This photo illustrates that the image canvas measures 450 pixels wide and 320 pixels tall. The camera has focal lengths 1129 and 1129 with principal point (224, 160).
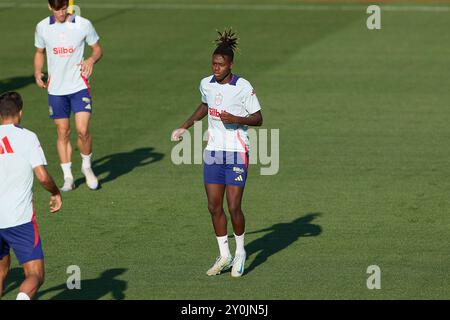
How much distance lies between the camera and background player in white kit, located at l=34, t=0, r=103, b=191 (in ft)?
50.6

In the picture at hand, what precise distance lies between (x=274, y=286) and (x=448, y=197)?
4.20 metres

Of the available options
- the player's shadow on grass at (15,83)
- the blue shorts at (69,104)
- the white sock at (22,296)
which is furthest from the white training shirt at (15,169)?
the player's shadow on grass at (15,83)

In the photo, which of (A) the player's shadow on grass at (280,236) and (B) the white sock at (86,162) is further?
(B) the white sock at (86,162)

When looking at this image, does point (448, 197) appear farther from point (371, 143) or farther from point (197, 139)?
point (197, 139)

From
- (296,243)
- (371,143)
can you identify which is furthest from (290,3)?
(296,243)

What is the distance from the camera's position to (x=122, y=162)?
671 inches

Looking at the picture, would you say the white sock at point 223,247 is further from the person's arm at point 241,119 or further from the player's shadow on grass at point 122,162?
the player's shadow on grass at point 122,162

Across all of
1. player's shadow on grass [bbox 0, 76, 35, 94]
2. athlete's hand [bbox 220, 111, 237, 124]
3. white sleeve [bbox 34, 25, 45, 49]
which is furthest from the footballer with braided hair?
player's shadow on grass [bbox 0, 76, 35, 94]

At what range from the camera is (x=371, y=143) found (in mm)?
17859

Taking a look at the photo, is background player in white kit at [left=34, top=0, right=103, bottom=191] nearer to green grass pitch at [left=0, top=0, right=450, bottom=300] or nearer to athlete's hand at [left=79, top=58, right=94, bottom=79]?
A: athlete's hand at [left=79, top=58, right=94, bottom=79]

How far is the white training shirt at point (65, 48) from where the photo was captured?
15422 mm

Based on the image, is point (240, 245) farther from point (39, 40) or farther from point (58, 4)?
point (39, 40)

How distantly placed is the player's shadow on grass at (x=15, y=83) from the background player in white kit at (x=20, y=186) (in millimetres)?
11906

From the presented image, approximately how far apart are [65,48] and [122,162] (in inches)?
91.4
